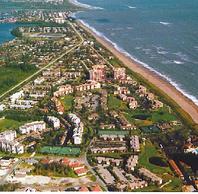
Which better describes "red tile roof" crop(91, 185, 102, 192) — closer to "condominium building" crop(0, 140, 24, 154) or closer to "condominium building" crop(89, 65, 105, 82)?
"condominium building" crop(0, 140, 24, 154)

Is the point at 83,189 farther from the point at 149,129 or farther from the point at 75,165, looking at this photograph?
the point at 149,129

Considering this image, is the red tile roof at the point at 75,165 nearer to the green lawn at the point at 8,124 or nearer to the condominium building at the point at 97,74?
the green lawn at the point at 8,124

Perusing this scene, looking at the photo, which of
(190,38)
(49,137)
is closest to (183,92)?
(49,137)

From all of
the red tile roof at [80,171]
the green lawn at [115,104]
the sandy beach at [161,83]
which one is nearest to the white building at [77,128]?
the green lawn at [115,104]

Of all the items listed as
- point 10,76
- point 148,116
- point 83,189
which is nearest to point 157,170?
point 83,189

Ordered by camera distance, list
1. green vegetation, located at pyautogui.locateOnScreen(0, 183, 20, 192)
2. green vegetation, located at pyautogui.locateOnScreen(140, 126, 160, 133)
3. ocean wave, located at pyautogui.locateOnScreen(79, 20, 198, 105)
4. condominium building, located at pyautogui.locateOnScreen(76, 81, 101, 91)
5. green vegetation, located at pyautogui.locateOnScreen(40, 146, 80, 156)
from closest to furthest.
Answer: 1. green vegetation, located at pyautogui.locateOnScreen(0, 183, 20, 192)
2. green vegetation, located at pyautogui.locateOnScreen(40, 146, 80, 156)
3. green vegetation, located at pyautogui.locateOnScreen(140, 126, 160, 133)
4. ocean wave, located at pyautogui.locateOnScreen(79, 20, 198, 105)
5. condominium building, located at pyautogui.locateOnScreen(76, 81, 101, 91)

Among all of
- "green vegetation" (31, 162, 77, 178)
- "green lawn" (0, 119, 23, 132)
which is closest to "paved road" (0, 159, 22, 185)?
"green vegetation" (31, 162, 77, 178)
